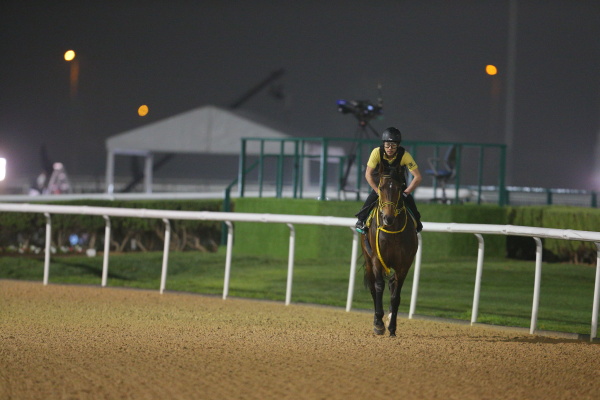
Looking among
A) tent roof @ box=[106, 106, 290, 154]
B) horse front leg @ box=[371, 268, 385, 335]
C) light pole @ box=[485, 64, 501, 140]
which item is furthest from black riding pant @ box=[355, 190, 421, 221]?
tent roof @ box=[106, 106, 290, 154]

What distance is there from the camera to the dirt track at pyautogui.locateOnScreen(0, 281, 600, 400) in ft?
17.5

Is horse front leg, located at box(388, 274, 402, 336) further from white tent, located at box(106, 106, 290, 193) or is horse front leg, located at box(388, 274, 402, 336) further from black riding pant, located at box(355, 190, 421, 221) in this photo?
white tent, located at box(106, 106, 290, 193)

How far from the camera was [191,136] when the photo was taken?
2708cm

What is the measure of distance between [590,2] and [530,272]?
43.2ft

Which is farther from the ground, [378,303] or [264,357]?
[378,303]

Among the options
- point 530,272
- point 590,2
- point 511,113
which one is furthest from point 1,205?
point 590,2

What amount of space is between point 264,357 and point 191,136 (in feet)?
69.0

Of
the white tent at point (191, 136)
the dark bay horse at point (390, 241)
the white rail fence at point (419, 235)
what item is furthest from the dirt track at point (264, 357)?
the white tent at point (191, 136)

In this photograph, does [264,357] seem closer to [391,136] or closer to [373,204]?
[373,204]

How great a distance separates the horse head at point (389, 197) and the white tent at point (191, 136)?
18.9 m

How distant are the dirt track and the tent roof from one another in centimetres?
1731

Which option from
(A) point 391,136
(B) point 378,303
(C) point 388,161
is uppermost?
(A) point 391,136

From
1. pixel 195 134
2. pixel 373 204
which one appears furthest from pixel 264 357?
pixel 195 134

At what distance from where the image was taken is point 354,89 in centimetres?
2733
